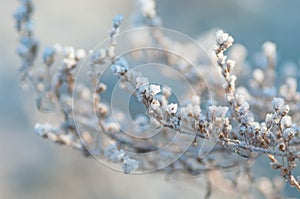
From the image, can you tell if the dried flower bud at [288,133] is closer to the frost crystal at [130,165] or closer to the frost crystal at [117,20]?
the frost crystal at [130,165]

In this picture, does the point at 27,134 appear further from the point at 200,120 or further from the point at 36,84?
the point at 200,120

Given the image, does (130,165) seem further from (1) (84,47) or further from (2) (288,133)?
(1) (84,47)

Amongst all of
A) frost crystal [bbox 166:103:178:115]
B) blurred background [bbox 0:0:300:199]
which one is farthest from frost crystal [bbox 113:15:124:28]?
blurred background [bbox 0:0:300:199]

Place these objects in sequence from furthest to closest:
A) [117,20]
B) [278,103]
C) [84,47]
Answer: [84,47]
[117,20]
[278,103]

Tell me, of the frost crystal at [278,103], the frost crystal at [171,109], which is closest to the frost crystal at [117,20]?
the frost crystal at [171,109]

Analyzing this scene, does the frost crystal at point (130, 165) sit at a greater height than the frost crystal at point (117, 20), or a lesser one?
lesser

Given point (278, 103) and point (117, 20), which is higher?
point (117, 20)

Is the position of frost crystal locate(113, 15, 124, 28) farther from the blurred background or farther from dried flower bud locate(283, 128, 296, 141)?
the blurred background

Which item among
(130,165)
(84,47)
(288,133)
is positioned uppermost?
(84,47)

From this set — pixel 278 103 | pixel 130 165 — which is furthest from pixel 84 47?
pixel 278 103
